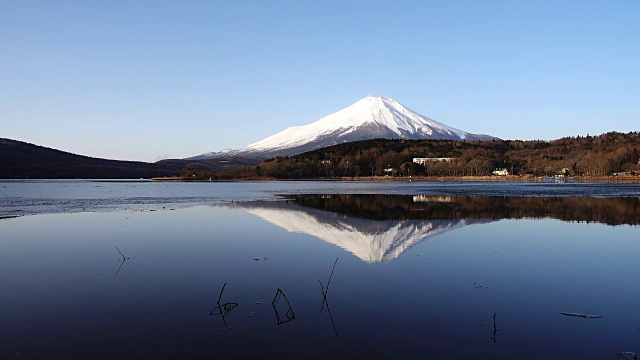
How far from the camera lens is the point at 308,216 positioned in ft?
64.3

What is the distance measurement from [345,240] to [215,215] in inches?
356

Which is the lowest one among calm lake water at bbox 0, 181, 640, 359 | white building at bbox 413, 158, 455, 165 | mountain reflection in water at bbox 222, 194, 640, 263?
mountain reflection in water at bbox 222, 194, 640, 263

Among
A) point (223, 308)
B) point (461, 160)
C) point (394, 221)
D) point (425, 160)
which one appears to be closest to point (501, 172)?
point (461, 160)

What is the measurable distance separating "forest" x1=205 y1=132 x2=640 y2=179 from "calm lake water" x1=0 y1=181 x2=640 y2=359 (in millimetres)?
97252

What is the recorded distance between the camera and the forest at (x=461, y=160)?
10656 cm

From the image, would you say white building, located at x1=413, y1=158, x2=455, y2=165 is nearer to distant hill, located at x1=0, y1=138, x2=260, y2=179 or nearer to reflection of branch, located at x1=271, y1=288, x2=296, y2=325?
distant hill, located at x1=0, y1=138, x2=260, y2=179

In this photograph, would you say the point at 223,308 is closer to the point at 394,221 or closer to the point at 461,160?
the point at 394,221

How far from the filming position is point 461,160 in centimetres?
11975

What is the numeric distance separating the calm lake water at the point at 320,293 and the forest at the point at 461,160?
97.3 m

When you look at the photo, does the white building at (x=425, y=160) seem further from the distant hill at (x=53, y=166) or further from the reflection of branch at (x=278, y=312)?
the reflection of branch at (x=278, y=312)

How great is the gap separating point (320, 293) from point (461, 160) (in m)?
117

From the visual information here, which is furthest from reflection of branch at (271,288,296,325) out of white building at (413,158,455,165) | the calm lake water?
white building at (413,158,455,165)

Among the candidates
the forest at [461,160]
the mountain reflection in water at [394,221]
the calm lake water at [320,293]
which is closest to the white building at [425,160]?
the forest at [461,160]

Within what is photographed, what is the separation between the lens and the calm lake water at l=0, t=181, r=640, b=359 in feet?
17.1
